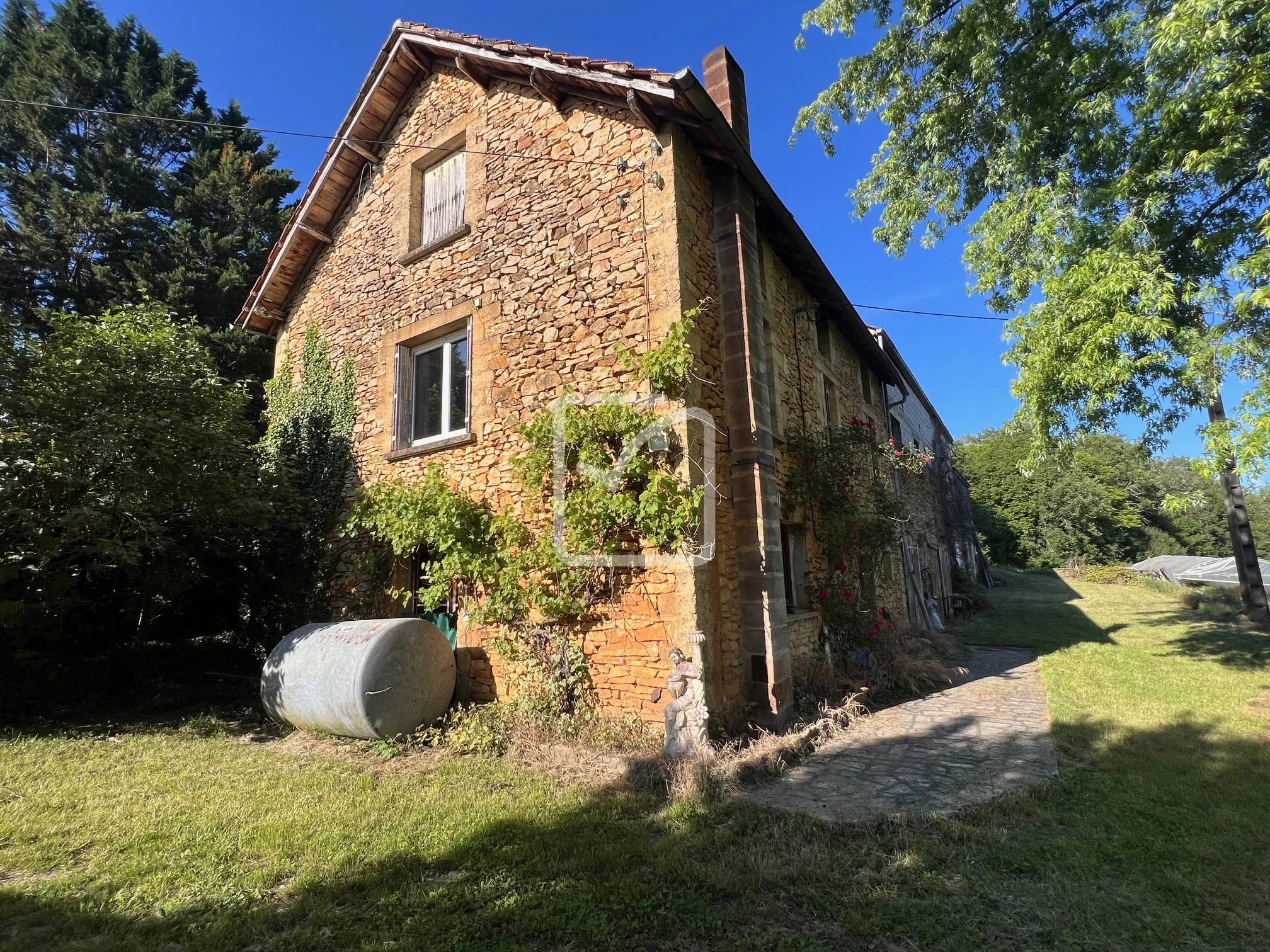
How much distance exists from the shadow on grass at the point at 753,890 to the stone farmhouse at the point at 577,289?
1978 mm

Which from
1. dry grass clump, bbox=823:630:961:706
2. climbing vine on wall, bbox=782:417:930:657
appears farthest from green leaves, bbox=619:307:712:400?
dry grass clump, bbox=823:630:961:706

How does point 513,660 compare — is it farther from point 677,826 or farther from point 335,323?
point 335,323

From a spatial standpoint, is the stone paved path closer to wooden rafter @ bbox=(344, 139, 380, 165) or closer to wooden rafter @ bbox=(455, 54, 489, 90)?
wooden rafter @ bbox=(455, 54, 489, 90)

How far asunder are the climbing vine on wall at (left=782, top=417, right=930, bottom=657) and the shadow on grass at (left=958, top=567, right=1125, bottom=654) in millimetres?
4204

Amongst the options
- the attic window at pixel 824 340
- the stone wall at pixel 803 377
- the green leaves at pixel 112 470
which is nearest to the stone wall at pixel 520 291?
the green leaves at pixel 112 470

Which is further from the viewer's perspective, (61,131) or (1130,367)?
(61,131)

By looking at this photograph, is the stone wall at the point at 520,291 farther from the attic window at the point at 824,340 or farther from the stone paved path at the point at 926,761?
the attic window at the point at 824,340

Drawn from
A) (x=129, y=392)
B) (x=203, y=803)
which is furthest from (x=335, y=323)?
(x=203, y=803)

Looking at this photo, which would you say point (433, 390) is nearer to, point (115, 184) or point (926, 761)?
point (926, 761)

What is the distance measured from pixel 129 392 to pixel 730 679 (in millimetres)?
7634

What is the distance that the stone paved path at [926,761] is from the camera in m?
4.43

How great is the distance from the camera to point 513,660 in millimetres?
6570

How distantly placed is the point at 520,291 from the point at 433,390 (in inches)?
88.1

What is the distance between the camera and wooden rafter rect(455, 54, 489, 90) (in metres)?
8.26
